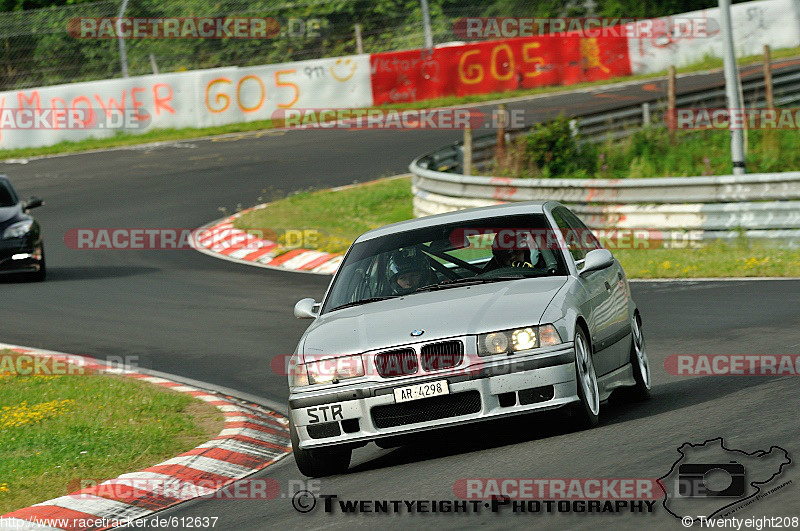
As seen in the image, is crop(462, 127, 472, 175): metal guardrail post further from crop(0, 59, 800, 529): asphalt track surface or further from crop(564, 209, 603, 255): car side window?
crop(564, 209, 603, 255): car side window

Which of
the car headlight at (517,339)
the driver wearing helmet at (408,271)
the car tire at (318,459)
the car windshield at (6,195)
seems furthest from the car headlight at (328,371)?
the car windshield at (6,195)

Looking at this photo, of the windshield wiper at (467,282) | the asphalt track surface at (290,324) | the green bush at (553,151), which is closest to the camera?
the asphalt track surface at (290,324)

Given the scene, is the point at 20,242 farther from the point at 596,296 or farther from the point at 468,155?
the point at 596,296

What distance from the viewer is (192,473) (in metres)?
8.59

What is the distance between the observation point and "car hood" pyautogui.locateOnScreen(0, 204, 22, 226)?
785 inches

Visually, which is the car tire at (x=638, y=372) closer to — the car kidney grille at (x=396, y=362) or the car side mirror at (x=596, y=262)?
the car side mirror at (x=596, y=262)

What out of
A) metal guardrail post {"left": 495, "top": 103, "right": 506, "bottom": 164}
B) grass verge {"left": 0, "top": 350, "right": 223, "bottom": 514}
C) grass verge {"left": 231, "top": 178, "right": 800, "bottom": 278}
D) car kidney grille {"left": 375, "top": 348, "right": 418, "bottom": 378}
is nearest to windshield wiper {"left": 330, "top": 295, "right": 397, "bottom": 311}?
car kidney grille {"left": 375, "top": 348, "right": 418, "bottom": 378}

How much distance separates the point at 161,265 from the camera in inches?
830

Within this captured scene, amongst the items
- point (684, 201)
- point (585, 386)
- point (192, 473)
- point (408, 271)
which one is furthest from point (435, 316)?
point (684, 201)

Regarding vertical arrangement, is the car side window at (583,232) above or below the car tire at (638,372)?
above

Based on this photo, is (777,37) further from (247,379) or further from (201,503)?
(201,503)

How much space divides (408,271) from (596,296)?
3.98 ft

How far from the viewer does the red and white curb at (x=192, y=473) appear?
7672mm

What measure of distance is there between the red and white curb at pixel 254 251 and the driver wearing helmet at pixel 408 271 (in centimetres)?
1039
